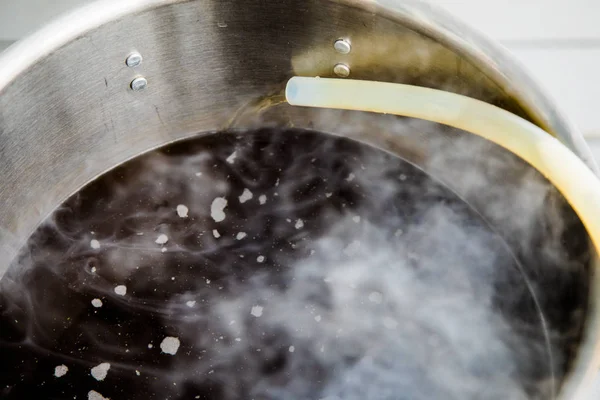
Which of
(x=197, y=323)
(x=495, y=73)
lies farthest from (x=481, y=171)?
(x=197, y=323)

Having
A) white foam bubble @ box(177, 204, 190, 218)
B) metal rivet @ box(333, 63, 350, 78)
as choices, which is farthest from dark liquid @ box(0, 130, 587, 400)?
metal rivet @ box(333, 63, 350, 78)

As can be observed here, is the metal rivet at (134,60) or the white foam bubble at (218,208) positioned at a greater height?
the metal rivet at (134,60)

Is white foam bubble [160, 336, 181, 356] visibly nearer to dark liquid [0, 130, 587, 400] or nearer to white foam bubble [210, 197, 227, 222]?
dark liquid [0, 130, 587, 400]

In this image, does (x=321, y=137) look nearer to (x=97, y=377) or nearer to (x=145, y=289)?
(x=145, y=289)

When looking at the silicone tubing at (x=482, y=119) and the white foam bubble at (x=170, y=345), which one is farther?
the white foam bubble at (x=170, y=345)

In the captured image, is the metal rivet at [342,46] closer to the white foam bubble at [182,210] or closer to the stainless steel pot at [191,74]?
the stainless steel pot at [191,74]

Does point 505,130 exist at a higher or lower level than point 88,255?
higher

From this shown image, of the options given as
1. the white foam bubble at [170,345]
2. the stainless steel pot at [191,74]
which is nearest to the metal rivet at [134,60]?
the stainless steel pot at [191,74]
